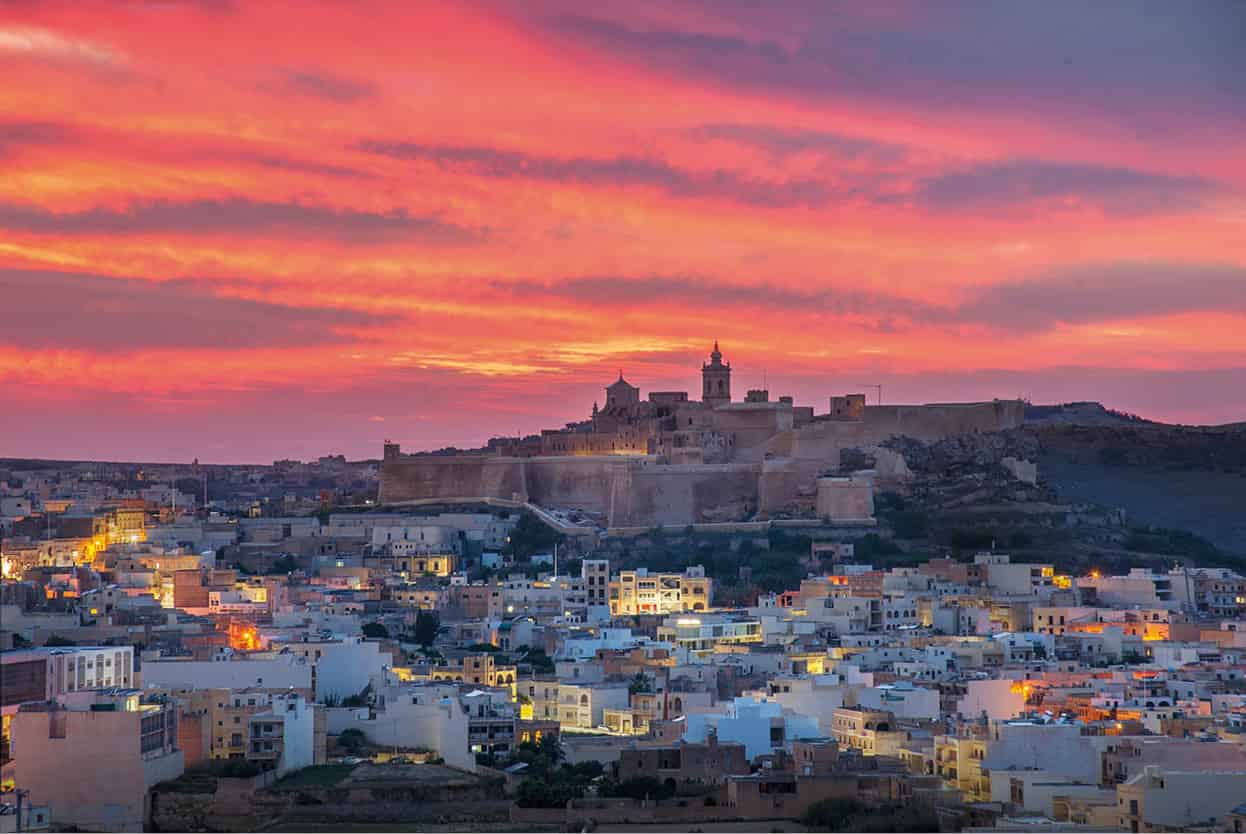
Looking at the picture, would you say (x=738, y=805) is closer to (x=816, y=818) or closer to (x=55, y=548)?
(x=816, y=818)

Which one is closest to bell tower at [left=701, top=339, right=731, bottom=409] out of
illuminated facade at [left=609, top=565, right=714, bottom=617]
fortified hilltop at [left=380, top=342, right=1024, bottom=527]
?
fortified hilltop at [left=380, top=342, right=1024, bottom=527]

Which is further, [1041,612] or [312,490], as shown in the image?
[312,490]

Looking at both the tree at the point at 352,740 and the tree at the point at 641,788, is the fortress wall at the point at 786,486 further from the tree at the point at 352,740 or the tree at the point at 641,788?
the tree at the point at 641,788

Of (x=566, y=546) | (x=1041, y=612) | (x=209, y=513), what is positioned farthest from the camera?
(x=209, y=513)

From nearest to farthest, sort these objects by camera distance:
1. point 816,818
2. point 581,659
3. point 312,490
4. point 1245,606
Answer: point 816,818 < point 581,659 < point 1245,606 < point 312,490

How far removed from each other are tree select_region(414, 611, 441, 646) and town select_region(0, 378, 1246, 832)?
98 mm

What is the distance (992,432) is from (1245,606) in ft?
42.6

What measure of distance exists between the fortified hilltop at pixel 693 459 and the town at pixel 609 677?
1.14 m

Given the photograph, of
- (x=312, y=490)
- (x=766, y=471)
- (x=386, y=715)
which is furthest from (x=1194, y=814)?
(x=312, y=490)

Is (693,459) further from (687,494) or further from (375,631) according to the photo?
(375,631)

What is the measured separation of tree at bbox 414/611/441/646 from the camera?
27.6 meters

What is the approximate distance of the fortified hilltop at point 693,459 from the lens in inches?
1593

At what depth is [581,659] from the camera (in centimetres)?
2502

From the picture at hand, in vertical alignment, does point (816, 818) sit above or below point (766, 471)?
below
